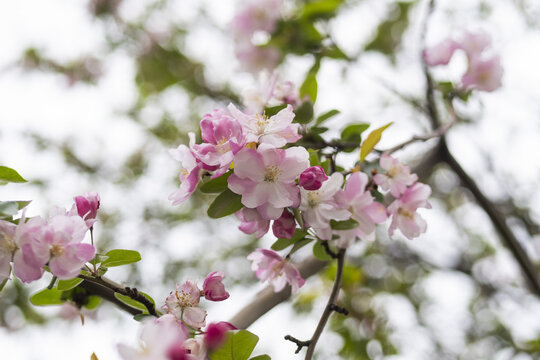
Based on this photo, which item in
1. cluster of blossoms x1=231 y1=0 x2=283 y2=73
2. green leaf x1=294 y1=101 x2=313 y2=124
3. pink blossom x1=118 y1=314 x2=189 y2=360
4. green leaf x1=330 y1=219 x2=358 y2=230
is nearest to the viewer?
pink blossom x1=118 y1=314 x2=189 y2=360

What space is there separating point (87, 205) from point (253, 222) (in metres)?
0.26

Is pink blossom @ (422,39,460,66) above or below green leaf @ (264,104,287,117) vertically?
below

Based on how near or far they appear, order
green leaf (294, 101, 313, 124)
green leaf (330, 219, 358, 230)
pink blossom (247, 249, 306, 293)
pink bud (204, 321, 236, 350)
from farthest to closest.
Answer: green leaf (294, 101, 313, 124) < pink blossom (247, 249, 306, 293) < green leaf (330, 219, 358, 230) < pink bud (204, 321, 236, 350)

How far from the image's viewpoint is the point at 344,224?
2.59 feet

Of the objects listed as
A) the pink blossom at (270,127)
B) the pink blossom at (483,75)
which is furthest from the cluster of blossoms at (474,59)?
the pink blossom at (270,127)

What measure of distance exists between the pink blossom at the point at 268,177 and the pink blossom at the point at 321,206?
2 centimetres

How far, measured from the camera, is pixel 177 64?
2812 millimetres

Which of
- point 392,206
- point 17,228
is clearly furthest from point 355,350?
point 17,228

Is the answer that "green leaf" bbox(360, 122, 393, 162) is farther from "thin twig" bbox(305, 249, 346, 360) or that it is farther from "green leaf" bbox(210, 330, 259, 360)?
"green leaf" bbox(210, 330, 259, 360)

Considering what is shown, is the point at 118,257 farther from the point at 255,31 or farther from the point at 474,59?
the point at 255,31

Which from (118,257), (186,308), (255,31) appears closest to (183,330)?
(186,308)

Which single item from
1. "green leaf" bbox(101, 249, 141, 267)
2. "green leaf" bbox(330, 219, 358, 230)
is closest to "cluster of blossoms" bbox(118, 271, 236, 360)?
"green leaf" bbox(101, 249, 141, 267)

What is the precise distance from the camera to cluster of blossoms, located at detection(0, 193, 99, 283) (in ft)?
2.08

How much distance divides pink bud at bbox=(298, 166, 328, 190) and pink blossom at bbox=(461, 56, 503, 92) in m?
0.86
